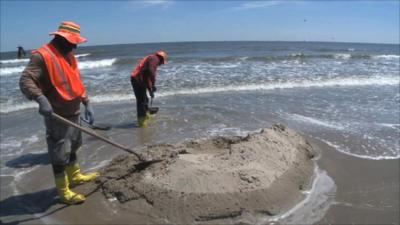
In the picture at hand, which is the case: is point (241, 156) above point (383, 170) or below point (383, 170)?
above

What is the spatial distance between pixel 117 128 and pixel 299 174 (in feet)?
13.6

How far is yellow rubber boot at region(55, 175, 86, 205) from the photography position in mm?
4367

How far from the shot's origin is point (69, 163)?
4.75 metres

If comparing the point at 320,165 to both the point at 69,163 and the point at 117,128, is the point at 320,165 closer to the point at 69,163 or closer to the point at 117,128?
the point at 69,163

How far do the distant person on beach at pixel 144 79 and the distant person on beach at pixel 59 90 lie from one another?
11.1ft

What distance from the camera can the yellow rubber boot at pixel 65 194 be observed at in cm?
437

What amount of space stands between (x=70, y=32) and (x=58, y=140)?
1095 mm

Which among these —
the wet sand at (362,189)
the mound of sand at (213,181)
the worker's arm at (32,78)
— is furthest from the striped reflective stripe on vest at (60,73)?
the wet sand at (362,189)

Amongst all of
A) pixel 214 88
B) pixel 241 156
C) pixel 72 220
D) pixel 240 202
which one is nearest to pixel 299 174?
pixel 241 156

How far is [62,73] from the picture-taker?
411 centimetres

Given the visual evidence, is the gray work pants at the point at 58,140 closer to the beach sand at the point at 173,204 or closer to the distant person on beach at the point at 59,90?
the distant person on beach at the point at 59,90

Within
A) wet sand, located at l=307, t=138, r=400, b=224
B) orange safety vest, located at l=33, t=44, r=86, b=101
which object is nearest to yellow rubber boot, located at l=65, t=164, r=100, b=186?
orange safety vest, located at l=33, t=44, r=86, b=101

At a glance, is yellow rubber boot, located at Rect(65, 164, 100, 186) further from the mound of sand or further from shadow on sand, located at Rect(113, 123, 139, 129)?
shadow on sand, located at Rect(113, 123, 139, 129)

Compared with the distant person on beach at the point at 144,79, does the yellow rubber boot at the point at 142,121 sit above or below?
below
